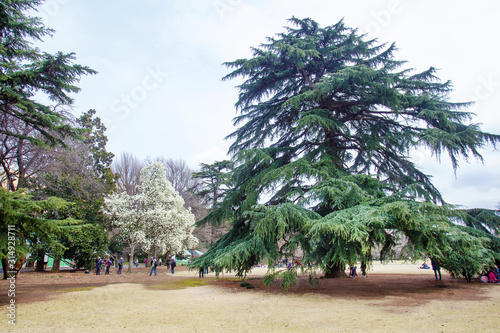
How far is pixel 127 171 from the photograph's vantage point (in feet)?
115

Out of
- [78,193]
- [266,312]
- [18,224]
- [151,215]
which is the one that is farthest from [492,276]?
[78,193]

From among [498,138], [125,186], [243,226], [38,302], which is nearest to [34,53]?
[38,302]

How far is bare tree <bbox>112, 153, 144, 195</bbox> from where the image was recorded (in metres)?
33.9

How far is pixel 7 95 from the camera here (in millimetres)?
8336

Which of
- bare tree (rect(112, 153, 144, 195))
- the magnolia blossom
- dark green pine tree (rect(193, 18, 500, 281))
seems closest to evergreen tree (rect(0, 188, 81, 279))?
dark green pine tree (rect(193, 18, 500, 281))

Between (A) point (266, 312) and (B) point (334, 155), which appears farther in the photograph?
(B) point (334, 155)

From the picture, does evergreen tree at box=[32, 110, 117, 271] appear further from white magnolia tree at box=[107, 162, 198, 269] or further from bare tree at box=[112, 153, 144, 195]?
bare tree at box=[112, 153, 144, 195]

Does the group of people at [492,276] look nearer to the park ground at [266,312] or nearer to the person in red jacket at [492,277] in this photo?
the person in red jacket at [492,277]

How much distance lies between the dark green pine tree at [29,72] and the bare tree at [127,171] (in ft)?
81.3

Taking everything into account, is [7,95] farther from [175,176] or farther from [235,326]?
[175,176]

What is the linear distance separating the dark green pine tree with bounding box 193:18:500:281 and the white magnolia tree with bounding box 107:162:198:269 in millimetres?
11147

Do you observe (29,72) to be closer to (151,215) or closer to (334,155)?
(334,155)

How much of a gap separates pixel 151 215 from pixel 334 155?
15.5 metres

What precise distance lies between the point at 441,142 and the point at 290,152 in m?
5.91
